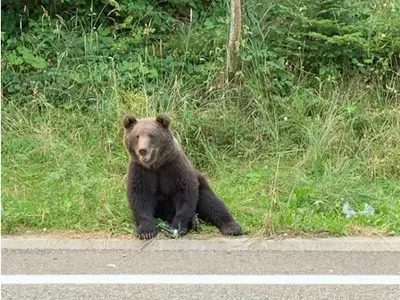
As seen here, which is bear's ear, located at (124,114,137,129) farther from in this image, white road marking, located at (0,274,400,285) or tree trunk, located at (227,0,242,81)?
tree trunk, located at (227,0,242,81)

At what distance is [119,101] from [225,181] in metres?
1.83

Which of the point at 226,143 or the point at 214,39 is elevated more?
the point at 214,39

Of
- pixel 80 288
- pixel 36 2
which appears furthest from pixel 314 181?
pixel 36 2

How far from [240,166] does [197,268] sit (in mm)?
2764

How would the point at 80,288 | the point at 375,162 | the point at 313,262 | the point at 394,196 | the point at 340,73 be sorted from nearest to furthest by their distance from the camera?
the point at 80,288
the point at 313,262
the point at 394,196
the point at 375,162
the point at 340,73

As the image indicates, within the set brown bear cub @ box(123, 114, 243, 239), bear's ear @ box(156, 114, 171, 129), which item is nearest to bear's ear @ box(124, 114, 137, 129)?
brown bear cub @ box(123, 114, 243, 239)

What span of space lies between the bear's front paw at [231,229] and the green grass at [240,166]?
93mm

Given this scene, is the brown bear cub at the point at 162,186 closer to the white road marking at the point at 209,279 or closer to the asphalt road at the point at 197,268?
the asphalt road at the point at 197,268

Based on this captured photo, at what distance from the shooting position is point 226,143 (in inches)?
308

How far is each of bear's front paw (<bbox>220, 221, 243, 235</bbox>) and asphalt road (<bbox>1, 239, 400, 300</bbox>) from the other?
328 mm

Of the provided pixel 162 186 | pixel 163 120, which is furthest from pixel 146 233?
pixel 163 120

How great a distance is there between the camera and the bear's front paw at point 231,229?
5530 millimetres

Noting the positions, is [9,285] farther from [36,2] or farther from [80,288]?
[36,2]

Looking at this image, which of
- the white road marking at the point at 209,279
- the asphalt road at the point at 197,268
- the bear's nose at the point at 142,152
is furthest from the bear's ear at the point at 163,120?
the white road marking at the point at 209,279
